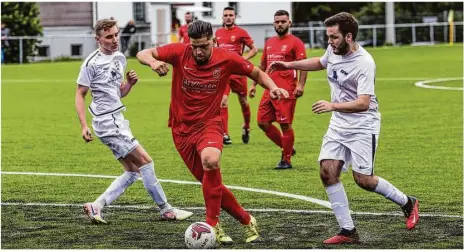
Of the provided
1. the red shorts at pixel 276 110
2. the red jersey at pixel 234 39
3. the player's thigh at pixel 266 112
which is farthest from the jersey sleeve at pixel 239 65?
the red jersey at pixel 234 39

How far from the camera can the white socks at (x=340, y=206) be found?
9.82 meters

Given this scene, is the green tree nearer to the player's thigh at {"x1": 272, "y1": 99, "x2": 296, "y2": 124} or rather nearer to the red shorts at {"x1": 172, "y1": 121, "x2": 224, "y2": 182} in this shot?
the player's thigh at {"x1": 272, "y1": 99, "x2": 296, "y2": 124}

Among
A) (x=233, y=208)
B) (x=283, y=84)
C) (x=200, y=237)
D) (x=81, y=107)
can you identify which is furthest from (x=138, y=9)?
(x=200, y=237)

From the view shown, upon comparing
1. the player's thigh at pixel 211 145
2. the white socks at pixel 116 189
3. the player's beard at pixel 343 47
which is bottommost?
the white socks at pixel 116 189

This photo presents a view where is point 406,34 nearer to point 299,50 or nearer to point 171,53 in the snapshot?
point 299,50

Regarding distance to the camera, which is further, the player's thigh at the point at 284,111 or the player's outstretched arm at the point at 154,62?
the player's thigh at the point at 284,111

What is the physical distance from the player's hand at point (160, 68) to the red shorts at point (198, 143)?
640mm

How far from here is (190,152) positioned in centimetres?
1006

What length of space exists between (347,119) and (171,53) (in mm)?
1567

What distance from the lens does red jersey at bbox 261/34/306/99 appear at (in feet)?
52.5

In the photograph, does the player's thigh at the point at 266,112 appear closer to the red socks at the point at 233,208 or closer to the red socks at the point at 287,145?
the red socks at the point at 287,145

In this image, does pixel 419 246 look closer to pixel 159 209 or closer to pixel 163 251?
pixel 163 251

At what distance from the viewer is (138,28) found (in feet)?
232

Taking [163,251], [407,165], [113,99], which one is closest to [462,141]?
[407,165]
